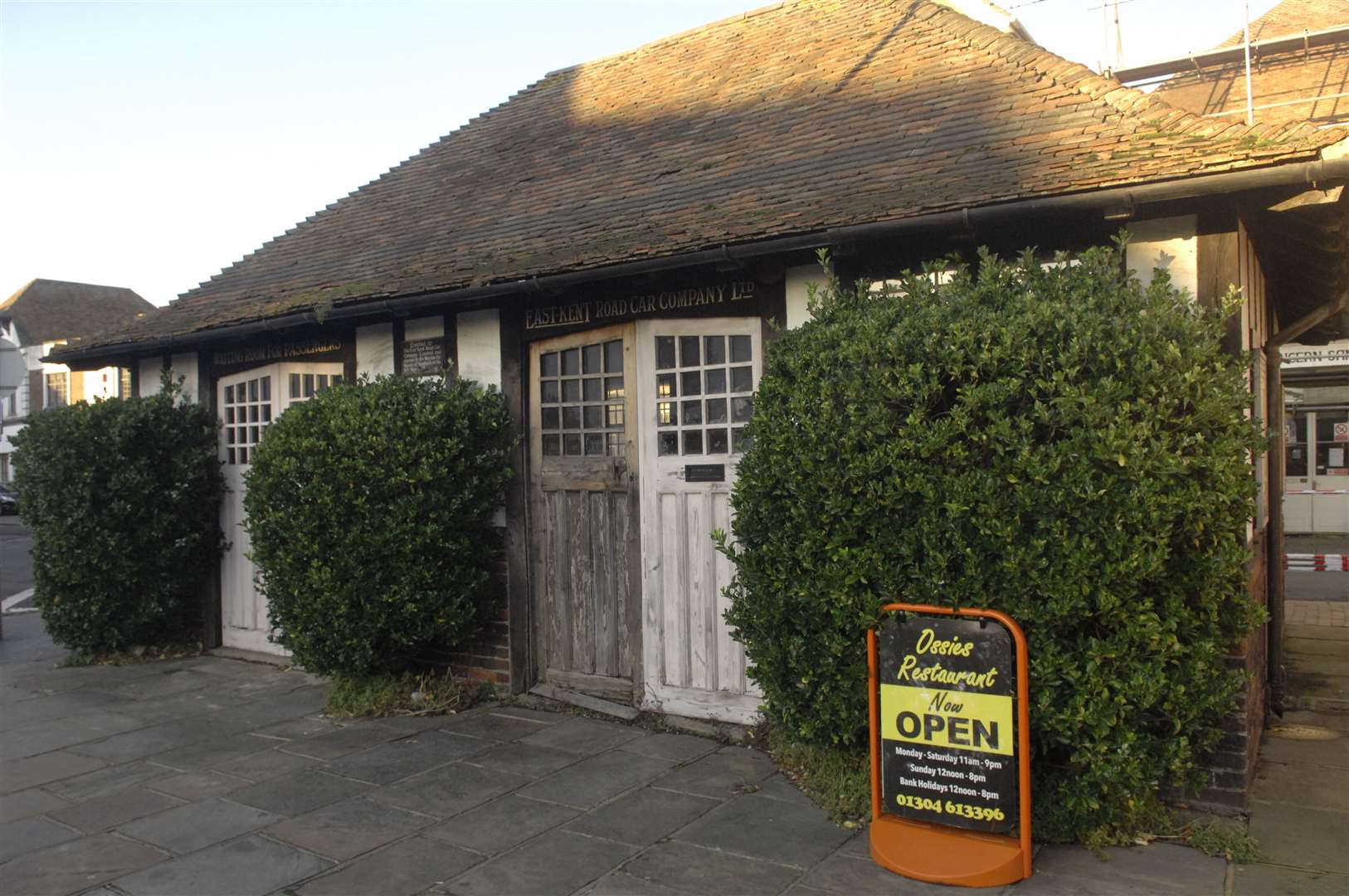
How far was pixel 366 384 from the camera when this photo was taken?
732 cm

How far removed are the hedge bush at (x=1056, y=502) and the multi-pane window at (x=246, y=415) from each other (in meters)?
5.99

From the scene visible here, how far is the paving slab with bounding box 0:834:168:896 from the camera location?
168 inches

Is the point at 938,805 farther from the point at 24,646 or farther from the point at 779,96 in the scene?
the point at 24,646

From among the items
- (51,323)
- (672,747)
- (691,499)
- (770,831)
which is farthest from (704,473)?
(51,323)

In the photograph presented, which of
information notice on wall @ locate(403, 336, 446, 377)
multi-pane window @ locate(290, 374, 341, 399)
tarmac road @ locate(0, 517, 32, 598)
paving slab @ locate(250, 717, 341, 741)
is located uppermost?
information notice on wall @ locate(403, 336, 446, 377)

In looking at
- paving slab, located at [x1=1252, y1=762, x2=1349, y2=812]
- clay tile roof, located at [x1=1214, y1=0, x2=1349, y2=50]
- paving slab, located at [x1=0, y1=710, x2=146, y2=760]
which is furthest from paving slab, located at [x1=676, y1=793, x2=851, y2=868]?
clay tile roof, located at [x1=1214, y1=0, x2=1349, y2=50]

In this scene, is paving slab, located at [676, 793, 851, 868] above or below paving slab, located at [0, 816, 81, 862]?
above

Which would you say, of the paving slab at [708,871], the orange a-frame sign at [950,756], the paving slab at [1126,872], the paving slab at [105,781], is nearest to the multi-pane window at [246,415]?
the paving slab at [105,781]

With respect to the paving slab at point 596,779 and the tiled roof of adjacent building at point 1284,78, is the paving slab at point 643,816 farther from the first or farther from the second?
the tiled roof of adjacent building at point 1284,78

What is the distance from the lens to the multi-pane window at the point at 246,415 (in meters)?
9.09

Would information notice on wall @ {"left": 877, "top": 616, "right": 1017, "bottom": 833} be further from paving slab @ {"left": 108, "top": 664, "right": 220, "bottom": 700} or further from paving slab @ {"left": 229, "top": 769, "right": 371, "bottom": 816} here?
paving slab @ {"left": 108, "top": 664, "right": 220, "bottom": 700}

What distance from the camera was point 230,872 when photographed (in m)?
4.37

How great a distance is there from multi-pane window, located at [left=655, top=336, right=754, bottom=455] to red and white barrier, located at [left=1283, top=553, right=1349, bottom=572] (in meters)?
10.5

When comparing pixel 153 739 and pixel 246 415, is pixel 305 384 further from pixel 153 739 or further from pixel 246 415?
pixel 153 739
